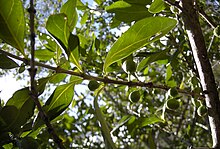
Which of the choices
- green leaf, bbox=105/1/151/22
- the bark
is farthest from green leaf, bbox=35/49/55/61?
the bark

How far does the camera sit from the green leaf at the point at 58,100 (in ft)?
2.78

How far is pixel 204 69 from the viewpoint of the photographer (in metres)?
0.82

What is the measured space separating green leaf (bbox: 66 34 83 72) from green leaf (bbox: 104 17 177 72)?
0.07 m

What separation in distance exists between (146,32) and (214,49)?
1.42 meters

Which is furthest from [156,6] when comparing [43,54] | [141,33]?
[43,54]

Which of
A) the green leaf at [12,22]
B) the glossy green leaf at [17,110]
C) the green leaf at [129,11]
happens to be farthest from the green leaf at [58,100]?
the green leaf at [129,11]

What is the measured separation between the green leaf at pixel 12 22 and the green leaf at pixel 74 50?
0.40 ft

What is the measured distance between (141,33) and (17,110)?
0.29 metres

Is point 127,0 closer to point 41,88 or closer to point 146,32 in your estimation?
point 146,32

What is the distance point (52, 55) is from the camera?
43.8 inches

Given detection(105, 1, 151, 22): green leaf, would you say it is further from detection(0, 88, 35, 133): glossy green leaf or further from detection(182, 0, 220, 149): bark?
detection(0, 88, 35, 133): glossy green leaf

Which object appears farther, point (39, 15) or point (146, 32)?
point (39, 15)

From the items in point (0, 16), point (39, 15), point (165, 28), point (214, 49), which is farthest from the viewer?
point (39, 15)

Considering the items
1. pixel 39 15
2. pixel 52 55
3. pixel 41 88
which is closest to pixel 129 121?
pixel 52 55
